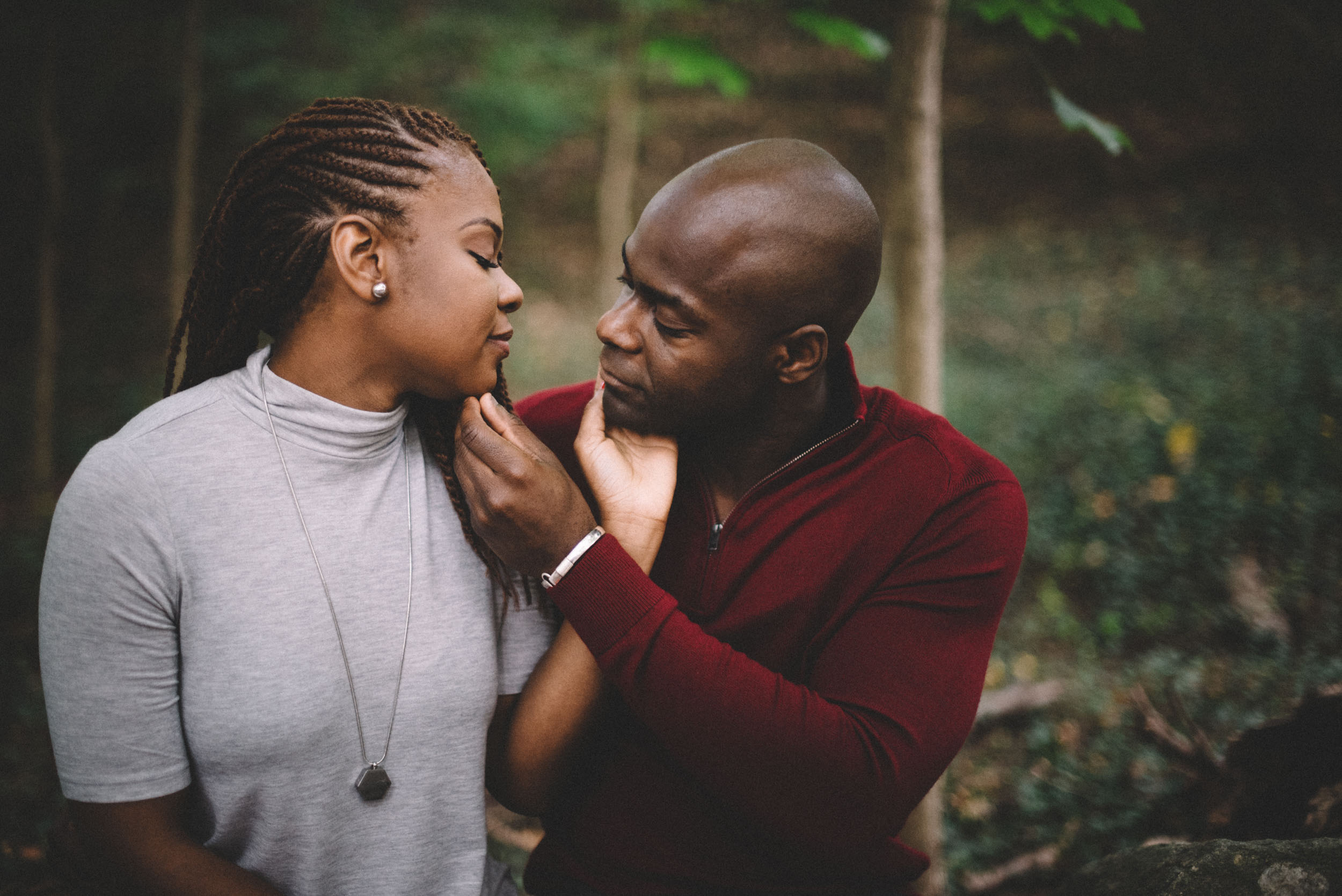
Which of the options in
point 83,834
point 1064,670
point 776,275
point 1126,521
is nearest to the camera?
point 83,834

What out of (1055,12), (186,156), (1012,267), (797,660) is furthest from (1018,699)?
(1012,267)

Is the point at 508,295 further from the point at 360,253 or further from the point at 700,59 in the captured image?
the point at 700,59

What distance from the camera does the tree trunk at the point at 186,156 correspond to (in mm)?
6402

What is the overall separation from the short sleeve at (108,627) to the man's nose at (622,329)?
3.37 feet

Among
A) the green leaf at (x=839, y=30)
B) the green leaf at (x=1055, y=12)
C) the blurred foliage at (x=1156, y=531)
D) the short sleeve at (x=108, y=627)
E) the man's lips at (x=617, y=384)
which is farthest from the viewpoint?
the blurred foliage at (x=1156, y=531)

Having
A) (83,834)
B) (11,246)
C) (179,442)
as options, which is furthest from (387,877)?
(11,246)

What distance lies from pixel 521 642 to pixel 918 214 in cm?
221

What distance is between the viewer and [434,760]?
5.97 feet

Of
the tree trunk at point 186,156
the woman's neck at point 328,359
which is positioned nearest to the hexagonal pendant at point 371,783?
the woman's neck at point 328,359

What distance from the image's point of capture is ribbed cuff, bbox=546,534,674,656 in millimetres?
1691

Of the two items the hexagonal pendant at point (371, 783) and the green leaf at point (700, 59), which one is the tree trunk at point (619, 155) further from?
the hexagonal pendant at point (371, 783)

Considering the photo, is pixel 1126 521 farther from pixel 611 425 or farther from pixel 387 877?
pixel 387 877

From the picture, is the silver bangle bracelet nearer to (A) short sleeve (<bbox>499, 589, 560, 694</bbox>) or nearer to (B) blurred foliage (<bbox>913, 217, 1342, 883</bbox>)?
(A) short sleeve (<bbox>499, 589, 560, 694</bbox>)

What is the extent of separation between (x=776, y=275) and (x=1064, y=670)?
4.02 meters
